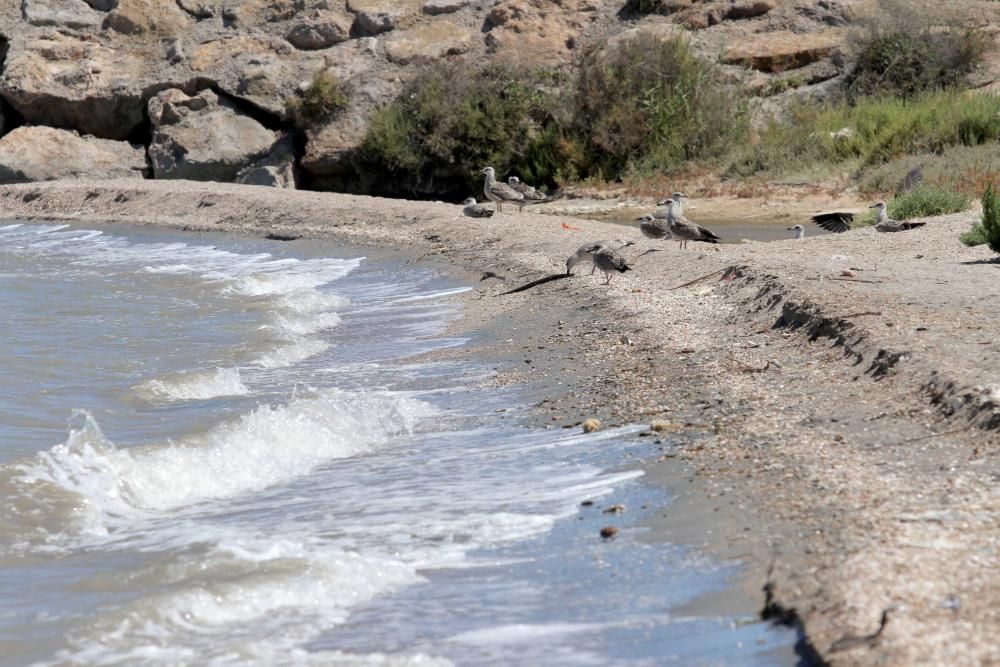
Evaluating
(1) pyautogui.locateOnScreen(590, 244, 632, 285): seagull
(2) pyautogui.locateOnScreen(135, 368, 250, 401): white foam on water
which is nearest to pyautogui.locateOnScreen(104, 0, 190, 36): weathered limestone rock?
(1) pyautogui.locateOnScreen(590, 244, 632, 285): seagull

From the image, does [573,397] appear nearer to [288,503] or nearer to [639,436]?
[639,436]

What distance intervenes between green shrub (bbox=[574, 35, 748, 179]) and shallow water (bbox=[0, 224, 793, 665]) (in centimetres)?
1505

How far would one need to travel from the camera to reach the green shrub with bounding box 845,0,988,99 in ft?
91.6

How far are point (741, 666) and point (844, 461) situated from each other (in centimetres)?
219

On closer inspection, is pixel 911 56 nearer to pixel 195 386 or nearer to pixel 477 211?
pixel 477 211

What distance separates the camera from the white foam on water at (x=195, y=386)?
1047 cm

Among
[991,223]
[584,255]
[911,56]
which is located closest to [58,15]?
[911,56]

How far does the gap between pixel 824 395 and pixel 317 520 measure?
9.95ft

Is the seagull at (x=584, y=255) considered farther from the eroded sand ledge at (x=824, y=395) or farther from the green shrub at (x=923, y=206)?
the green shrub at (x=923, y=206)

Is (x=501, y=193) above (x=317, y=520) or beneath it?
beneath

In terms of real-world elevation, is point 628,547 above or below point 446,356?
above

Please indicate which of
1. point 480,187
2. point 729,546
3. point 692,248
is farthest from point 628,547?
point 480,187

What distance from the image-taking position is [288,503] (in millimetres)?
7086

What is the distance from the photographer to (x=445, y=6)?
35.7 m
